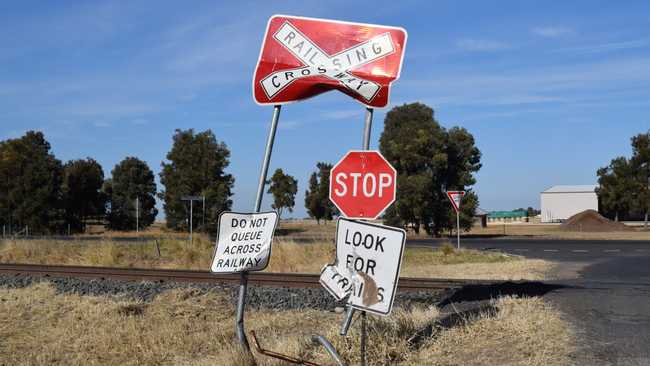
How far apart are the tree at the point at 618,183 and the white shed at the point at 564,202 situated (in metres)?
22.4

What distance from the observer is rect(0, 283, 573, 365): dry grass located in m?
7.32

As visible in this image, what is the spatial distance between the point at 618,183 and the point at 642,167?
2.79 meters

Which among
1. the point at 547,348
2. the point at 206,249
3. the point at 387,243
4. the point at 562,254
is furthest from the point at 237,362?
the point at 562,254

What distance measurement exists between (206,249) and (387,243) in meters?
19.1

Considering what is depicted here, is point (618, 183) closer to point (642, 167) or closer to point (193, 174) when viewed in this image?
point (642, 167)

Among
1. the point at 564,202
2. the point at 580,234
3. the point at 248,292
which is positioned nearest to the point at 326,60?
the point at 248,292

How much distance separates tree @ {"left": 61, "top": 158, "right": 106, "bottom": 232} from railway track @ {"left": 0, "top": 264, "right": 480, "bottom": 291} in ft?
145

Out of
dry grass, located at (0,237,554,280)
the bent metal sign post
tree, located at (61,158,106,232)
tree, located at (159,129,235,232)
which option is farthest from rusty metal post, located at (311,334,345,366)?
tree, located at (61,158,106,232)

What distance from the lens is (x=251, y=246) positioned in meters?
7.69

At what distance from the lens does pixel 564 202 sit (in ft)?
291

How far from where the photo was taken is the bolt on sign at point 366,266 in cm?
646

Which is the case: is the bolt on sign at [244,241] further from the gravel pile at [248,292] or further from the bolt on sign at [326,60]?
the gravel pile at [248,292]

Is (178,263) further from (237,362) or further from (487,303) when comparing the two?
(237,362)

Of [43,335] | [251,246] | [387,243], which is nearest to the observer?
[387,243]
